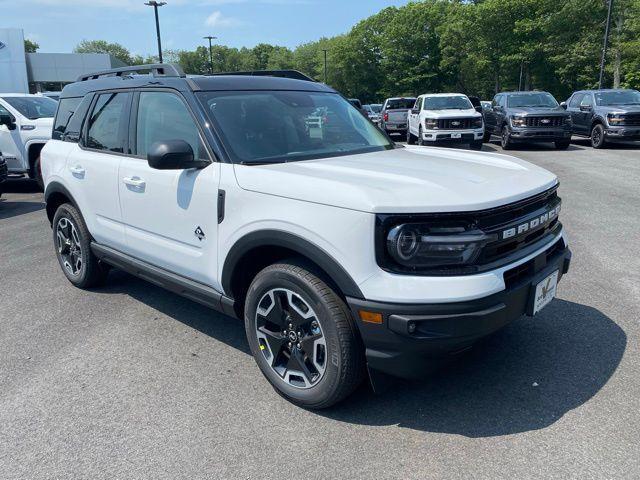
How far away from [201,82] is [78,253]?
7.55 ft

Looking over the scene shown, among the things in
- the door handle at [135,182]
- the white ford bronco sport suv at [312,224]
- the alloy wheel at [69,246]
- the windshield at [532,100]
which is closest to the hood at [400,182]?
the white ford bronco sport suv at [312,224]

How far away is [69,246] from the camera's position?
16.8 ft

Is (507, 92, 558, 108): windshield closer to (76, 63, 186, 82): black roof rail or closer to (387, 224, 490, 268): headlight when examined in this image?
(76, 63, 186, 82): black roof rail

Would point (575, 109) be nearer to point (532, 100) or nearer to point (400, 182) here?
point (532, 100)

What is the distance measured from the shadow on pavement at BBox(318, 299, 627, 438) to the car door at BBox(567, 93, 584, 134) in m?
15.6

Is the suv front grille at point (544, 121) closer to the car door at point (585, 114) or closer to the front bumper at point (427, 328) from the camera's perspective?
the car door at point (585, 114)

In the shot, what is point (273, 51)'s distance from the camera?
123938 mm

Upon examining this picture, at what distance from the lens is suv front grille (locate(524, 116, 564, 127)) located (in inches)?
620

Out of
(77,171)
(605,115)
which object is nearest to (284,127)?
(77,171)

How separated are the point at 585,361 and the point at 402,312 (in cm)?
167

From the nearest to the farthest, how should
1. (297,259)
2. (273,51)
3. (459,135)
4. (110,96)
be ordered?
(297,259) < (110,96) < (459,135) < (273,51)

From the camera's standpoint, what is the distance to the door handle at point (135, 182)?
3.81 meters

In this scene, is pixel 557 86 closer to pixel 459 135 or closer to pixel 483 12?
pixel 483 12

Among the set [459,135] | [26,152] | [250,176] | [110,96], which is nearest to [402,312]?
[250,176]
